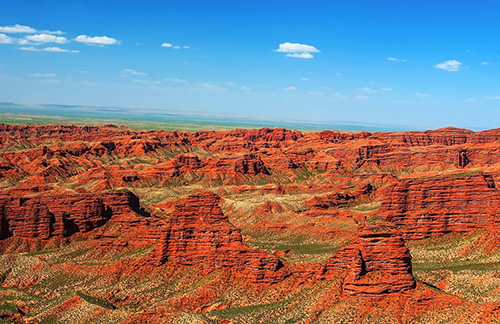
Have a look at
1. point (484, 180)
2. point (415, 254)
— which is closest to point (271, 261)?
point (415, 254)

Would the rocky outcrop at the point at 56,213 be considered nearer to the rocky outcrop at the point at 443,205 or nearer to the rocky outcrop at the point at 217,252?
the rocky outcrop at the point at 217,252

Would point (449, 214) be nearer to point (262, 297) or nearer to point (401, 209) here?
point (401, 209)

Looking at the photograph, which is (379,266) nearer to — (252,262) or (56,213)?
(252,262)

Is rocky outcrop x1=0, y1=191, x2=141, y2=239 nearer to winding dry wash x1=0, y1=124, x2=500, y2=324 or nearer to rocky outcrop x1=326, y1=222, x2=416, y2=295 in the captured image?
winding dry wash x1=0, y1=124, x2=500, y2=324

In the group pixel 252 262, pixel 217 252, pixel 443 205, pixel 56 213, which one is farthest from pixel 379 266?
pixel 56 213

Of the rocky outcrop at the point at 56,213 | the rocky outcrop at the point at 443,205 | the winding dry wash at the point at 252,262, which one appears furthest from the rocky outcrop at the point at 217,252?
the rocky outcrop at the point at 443,205

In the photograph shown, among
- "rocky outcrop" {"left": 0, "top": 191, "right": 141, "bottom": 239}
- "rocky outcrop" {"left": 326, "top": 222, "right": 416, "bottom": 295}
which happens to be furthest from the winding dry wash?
"rocky outcrop" {"left": 0, "top": 191, "right": 141, "bottom": 239}
